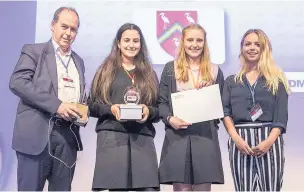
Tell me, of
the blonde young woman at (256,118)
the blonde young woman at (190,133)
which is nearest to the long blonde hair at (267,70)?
the blonde young woman at (256,118)

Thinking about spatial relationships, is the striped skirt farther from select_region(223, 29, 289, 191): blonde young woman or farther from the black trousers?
the black trousers

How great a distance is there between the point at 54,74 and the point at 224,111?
38.7 inches

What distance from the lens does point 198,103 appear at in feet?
7.52

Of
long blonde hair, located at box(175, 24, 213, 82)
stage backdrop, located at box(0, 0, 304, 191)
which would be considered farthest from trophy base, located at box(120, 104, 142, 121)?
stage backdrop, located at box(0, 0, 304, 191)

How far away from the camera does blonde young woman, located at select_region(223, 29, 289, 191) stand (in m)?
2.27

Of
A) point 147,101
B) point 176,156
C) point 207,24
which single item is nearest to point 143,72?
point 147,101

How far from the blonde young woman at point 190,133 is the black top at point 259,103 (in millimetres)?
107

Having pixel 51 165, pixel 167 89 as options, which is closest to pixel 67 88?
pixel 51 165

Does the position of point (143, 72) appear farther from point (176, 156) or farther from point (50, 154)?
point (50, 154)

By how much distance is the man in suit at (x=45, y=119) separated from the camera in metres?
2.14

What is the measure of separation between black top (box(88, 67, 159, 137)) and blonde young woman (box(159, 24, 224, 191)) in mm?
91

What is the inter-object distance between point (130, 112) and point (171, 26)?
1.35 m

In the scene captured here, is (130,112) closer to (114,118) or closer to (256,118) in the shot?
(114,118)

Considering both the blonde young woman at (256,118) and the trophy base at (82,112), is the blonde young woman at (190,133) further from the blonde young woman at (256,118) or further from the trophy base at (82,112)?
the trophy base at (82,112)
